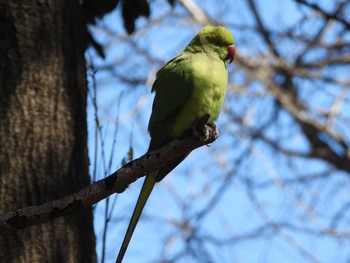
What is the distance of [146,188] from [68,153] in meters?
0.40

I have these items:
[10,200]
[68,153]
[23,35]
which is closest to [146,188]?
[68,153]

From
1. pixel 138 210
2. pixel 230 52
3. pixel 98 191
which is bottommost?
pixel 98 191

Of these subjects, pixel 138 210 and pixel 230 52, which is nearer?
pixel 138 210

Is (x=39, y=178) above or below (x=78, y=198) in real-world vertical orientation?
above

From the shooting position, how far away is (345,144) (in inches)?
309

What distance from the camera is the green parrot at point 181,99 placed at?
10.5ft

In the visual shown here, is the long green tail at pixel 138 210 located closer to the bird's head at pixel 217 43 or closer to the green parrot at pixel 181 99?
the green parrot at pixel 181 99

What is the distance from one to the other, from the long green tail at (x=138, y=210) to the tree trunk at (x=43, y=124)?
0.76 ft

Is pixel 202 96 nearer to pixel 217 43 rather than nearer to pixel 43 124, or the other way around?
pixel 217 43

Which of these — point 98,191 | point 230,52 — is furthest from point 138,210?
point 230,52

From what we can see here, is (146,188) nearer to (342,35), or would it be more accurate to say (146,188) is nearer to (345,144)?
(345,144)

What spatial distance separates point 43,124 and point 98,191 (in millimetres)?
628

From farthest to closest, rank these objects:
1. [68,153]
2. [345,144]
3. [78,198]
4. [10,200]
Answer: [345,144]
[68,153]
[10,200]
[78,198]

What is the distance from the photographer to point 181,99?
3219mm
